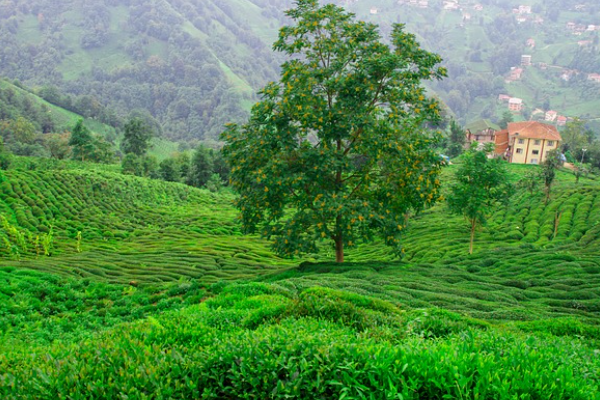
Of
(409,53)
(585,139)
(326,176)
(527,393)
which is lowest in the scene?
(527,393)

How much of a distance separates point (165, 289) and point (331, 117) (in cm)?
810

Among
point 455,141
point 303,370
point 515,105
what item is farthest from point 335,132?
point 515,105

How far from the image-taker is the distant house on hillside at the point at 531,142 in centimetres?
7725

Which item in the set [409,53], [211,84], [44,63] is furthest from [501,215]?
[44,63]

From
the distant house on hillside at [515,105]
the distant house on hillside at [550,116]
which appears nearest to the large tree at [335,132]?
the distant house on hillside at [550,116]

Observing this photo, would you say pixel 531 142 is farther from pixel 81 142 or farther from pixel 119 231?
pixel 119 231

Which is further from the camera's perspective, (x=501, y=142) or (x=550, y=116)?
(x=550, y=116)

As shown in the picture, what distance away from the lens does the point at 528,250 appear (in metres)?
19.7

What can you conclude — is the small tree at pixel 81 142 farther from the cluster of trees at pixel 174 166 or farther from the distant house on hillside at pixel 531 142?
the distant house on hillside at pixel 531 142

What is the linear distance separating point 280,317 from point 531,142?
8258 cm

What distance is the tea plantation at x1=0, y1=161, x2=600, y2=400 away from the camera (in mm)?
4387

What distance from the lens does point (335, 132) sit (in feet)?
53.7

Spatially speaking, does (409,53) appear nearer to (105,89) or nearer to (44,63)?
(105,89)

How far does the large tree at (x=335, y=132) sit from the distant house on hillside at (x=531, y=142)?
6848 cm
